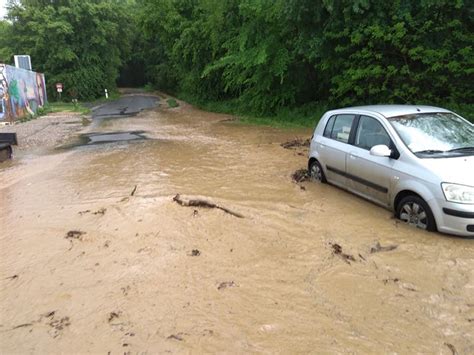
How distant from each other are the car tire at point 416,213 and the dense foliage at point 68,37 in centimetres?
4604

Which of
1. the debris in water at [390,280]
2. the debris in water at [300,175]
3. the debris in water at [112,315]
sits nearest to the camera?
the debris in water at [112,315]

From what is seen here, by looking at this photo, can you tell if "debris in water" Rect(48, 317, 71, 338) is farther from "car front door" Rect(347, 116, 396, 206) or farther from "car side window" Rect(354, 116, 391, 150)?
"car side window" Rect(354, 116, 391, 150)

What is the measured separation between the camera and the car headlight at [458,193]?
4.92 m

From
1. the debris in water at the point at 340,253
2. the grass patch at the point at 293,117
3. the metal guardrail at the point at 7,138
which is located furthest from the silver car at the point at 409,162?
the metal guardrail at the point at 7,138

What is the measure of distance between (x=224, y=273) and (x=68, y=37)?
49666mm

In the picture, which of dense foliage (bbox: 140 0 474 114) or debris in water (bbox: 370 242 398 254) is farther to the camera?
→ dense foliage (bbox: 140 0 474 114)

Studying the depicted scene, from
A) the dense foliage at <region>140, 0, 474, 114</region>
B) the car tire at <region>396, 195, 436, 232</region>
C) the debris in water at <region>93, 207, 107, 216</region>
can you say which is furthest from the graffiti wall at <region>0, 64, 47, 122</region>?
the car tire at <region>396, 195, 436, 232</region>

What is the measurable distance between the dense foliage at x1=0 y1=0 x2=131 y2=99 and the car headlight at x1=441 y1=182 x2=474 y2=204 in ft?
153

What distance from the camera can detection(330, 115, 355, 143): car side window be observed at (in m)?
6.98

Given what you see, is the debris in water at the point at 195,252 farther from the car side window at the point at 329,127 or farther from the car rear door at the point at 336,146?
the car side window at the point at 329,127

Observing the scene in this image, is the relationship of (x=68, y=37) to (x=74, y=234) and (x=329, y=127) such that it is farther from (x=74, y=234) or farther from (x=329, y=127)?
(x=74, y=234)

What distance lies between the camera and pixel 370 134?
6441 mm

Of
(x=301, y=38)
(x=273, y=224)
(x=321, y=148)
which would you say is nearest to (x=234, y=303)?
(x=273, y=224)

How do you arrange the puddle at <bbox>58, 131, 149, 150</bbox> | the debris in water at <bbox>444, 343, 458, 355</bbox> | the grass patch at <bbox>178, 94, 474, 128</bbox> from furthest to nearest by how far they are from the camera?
the grass patch at <bbox>178, 94, 474, 128</bbox> < the puddle at <bbox>58, 131, 149, 150</bbox> < the debris in water at <bbox>444, 343, 458, 355</bbox>
